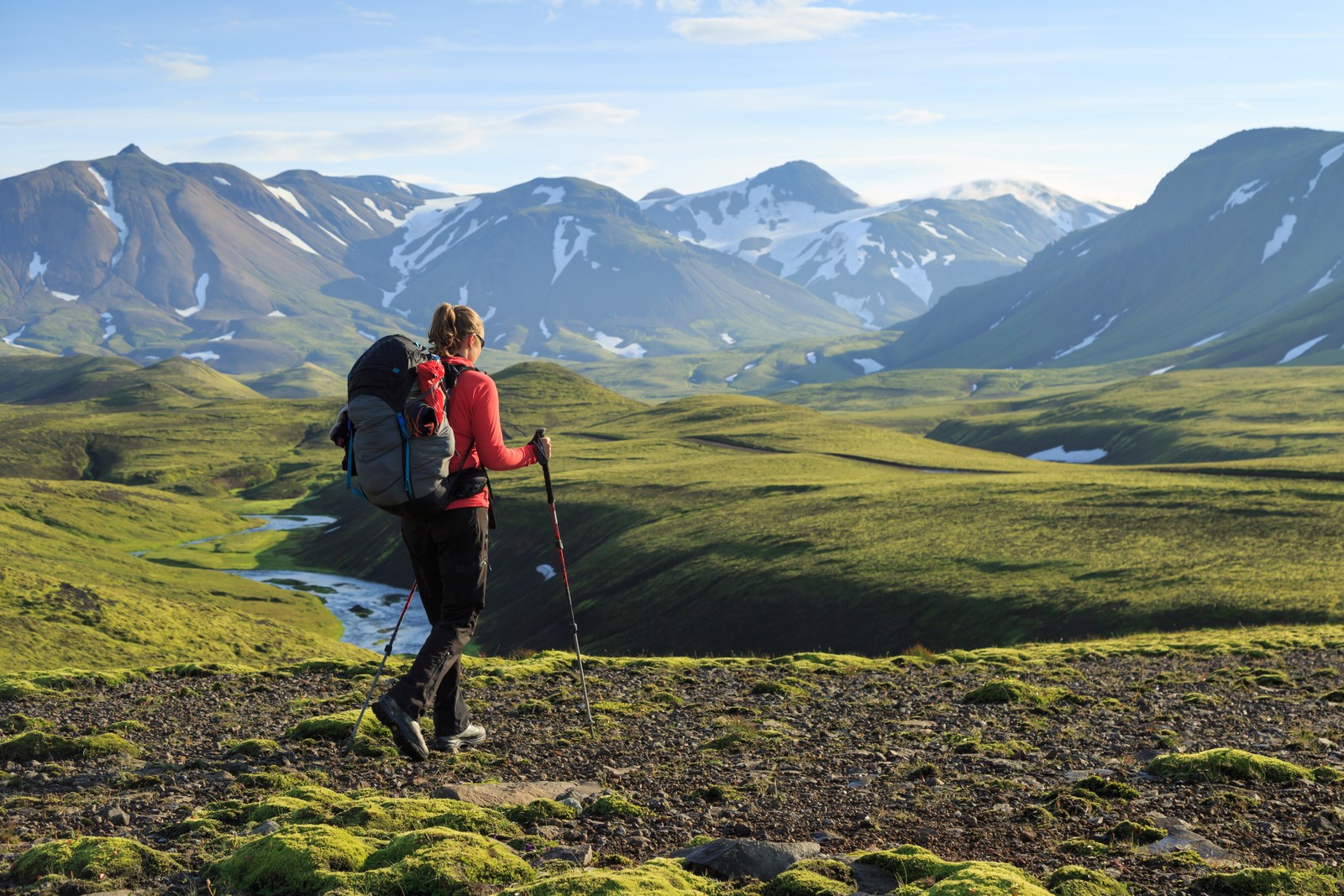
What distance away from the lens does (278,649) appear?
72750 mm

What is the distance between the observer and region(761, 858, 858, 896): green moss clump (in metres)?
11.4

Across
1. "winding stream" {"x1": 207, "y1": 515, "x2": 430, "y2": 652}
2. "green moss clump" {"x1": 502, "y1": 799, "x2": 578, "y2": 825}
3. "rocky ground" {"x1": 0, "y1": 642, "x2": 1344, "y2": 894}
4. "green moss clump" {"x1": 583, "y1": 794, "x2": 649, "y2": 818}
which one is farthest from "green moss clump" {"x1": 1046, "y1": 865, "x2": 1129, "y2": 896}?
"winding stream" {"x1": 207, "y1": 515, "x2": 430, "y2": 652}

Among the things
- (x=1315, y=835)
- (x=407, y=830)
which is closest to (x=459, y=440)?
(x=407, y=830)

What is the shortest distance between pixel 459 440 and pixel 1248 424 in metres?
208

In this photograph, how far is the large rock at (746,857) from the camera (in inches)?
476

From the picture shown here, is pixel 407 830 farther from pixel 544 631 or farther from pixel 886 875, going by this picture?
pixel 544 631

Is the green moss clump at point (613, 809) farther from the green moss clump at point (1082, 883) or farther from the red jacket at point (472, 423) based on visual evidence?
the green moss clump at point (1082, 883)

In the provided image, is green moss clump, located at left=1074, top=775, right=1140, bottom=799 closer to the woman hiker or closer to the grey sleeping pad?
the woman hiker

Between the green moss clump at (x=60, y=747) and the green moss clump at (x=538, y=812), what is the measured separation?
7.45 metres

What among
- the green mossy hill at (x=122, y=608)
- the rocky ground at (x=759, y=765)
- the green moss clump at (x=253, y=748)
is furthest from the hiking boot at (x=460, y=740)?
the green mossy hill at (x=122, y=608)

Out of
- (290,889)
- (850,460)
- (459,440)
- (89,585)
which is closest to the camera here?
(290,889)

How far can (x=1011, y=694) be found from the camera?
23.4m

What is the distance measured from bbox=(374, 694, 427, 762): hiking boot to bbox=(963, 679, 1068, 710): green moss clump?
1288 cm

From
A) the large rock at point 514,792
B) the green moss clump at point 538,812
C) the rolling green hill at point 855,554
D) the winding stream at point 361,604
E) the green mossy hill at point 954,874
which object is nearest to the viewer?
the green mossy hill at point 954,874
